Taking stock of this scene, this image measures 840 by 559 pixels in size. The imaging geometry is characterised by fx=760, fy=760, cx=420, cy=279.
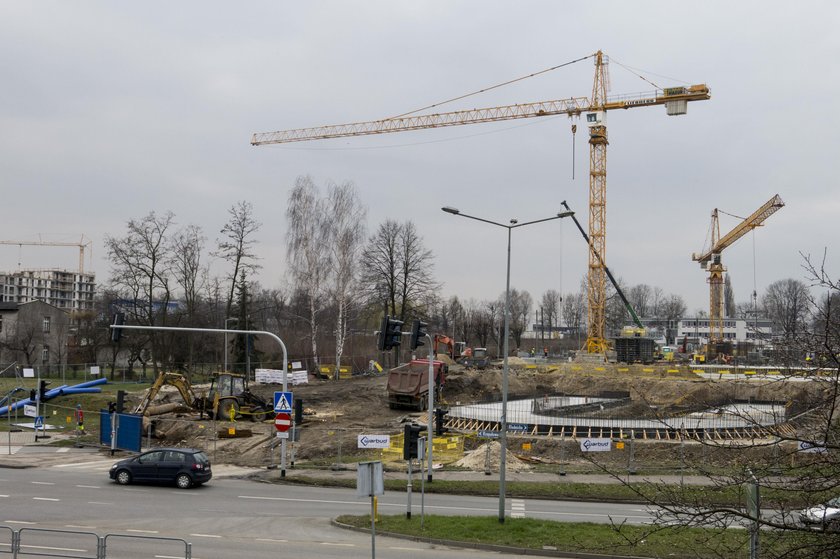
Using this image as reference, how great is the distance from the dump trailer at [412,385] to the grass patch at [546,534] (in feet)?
82.9

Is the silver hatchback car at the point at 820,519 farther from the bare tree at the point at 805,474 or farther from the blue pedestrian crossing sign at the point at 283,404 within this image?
the blue pedestrian crossing sign at the point at 283,404

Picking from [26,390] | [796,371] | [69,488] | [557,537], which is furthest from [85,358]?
[796,371]

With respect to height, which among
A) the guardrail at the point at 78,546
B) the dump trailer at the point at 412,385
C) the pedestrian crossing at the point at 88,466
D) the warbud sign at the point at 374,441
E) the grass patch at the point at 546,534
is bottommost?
the pedestrian crossing at the point at 88,466

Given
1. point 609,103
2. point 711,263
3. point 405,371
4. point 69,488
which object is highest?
point 609,103

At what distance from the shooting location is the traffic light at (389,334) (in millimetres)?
23969

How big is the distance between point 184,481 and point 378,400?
25.4 metres

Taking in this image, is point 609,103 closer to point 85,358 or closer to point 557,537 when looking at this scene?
point 85,358

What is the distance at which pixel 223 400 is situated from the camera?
138 feet

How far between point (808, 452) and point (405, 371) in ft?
131

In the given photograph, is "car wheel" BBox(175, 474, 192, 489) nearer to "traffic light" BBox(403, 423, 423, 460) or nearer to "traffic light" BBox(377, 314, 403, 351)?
"traffic light" BBox(377, 314, 403, 351)

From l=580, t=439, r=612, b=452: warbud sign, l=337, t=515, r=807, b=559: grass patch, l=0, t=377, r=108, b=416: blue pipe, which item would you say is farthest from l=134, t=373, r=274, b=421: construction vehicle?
l=337, t=515, r=807, b=559: grass patch

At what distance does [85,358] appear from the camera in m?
80.6

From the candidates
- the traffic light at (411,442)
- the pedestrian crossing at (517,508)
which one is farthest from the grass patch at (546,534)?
the pedestrian crossing at (517,508)

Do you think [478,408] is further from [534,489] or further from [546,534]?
[546,534]
